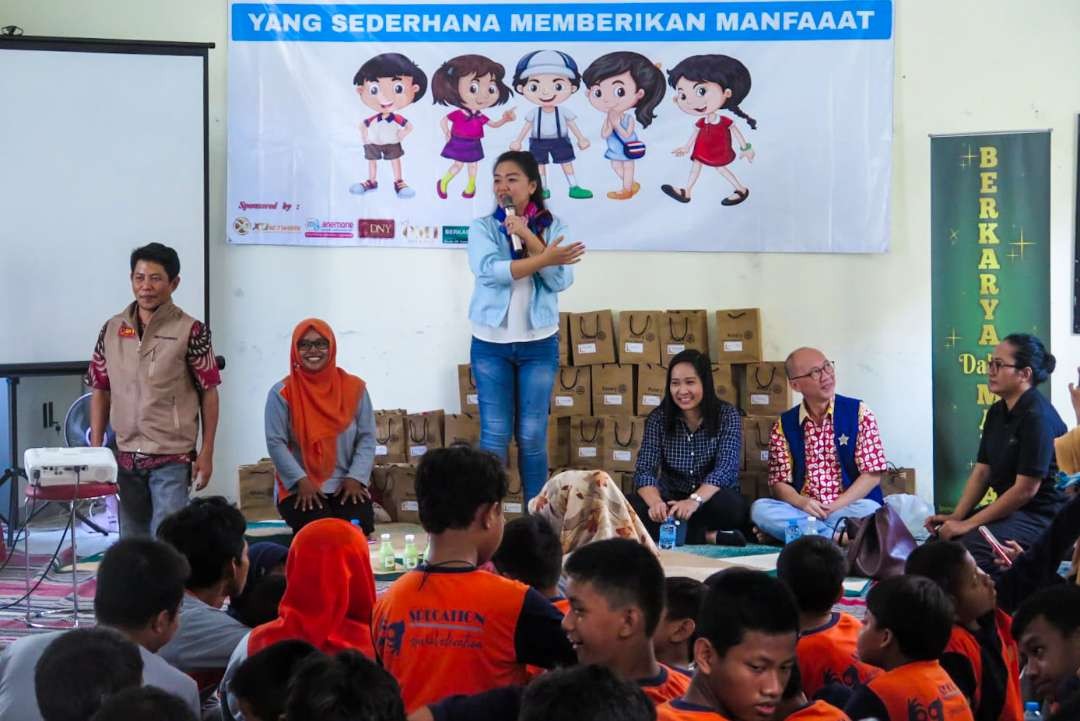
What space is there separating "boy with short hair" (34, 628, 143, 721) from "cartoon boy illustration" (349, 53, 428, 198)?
5120mm

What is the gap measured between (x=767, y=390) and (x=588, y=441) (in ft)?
2.91

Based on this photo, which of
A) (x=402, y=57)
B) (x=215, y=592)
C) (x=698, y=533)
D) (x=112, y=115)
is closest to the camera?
(x=215, y=592)

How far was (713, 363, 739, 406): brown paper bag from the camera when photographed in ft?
21.5

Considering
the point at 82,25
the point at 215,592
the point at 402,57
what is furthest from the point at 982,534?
the point at 82,25

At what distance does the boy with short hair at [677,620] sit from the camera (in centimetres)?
258

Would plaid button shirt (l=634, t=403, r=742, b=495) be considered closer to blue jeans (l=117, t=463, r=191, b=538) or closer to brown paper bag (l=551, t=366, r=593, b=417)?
brown paper bag (l=551, t=366, r=593, b=417)

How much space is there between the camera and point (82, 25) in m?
7.00

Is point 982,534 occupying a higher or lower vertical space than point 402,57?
lower

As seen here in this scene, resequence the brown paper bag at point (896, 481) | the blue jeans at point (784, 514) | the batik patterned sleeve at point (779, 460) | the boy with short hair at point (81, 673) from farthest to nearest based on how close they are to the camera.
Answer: the brown paper bag at point (896, 481), the batik patterned sleeve at point (779, 460), the blue jeans at point (784, 514), the boy with short hair at point (81, 673)

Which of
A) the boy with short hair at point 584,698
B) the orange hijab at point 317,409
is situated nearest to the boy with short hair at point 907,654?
the boy with short hair at point 584,698

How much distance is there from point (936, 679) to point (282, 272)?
518cm

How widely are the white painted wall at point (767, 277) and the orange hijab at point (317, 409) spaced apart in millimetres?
1658

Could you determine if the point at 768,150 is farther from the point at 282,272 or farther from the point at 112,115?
the point at 112,115

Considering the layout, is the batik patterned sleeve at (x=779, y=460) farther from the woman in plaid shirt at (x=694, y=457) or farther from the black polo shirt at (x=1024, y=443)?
the black polo shirt at (x=1024, y=443)
